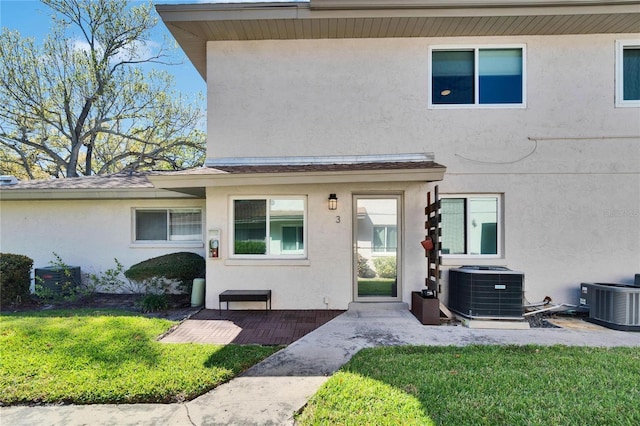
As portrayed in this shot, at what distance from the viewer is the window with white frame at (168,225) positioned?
9078 millimetres

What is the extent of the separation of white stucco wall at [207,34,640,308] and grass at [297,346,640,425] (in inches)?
107

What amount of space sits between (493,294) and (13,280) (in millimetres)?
10995

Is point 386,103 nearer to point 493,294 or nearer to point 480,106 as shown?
point 480,106

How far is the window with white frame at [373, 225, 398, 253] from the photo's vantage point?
7156mm

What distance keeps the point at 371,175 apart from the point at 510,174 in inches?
138

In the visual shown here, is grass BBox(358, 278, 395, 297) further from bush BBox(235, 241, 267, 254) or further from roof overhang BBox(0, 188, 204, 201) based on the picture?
roof overhang BBox(0, 188, 204, 201)

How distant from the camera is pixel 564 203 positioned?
703 cm

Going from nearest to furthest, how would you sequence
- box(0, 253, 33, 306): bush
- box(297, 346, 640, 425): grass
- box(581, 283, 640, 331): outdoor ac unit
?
box(297, 346, 640, 425): grass → box(581, 283, 640, 331): outdoor ac unit → box(0, 253, 33, 306): bush

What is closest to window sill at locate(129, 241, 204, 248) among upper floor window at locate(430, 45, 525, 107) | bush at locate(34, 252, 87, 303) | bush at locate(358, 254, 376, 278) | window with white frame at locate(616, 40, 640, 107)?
bush at locate(34, 252, 87, 303)

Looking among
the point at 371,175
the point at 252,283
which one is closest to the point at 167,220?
the point at 252,283

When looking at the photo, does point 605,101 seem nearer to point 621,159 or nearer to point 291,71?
point 621,159

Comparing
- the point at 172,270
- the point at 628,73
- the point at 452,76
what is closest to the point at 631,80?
the point at 628,73

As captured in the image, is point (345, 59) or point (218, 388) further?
point (345, 59)

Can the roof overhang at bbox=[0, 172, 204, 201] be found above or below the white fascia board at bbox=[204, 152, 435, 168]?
below
